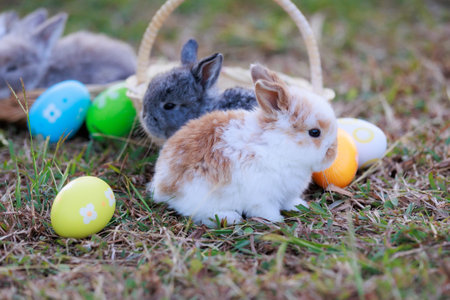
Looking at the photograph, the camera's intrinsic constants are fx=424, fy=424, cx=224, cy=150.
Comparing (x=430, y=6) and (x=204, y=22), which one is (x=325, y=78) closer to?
(x=204, y=22)

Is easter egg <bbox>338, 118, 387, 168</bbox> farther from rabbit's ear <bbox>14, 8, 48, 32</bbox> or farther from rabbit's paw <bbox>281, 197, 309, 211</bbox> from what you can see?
rabbit's ear <bbox>14, 8, 48, 32</bbox>

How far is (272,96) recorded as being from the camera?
7.68 feet

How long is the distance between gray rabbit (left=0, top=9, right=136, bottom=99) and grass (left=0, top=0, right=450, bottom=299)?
852 mm

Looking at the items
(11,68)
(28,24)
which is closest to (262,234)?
(11,68)

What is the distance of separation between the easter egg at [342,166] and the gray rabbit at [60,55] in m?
2.65

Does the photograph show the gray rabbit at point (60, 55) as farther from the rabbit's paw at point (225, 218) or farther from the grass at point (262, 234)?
the rabbit's paw at point (225, 218)

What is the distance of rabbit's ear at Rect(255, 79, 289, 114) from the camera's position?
2266mm

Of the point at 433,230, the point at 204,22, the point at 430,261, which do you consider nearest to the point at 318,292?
the point at 430,261

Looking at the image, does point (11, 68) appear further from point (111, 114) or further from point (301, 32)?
point (301, 32)

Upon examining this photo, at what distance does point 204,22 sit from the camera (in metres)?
6.21

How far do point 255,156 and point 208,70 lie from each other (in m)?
1.04

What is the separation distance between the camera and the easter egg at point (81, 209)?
7.45 feet

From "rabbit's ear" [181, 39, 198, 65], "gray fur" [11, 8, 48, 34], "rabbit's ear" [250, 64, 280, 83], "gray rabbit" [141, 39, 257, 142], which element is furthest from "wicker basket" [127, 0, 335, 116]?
"gray fur" [11, 8, 48, 34]

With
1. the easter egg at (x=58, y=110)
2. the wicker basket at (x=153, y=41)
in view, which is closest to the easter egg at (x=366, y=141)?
the wicker basket at (x=153, y=41)
